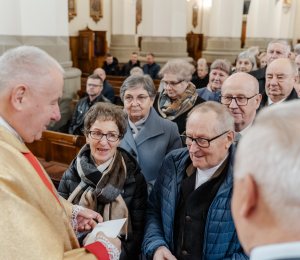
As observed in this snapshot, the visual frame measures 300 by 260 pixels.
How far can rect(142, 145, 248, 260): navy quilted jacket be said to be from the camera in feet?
5.78

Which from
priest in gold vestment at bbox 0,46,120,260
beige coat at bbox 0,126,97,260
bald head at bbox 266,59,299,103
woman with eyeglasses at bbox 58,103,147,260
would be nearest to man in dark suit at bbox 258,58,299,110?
bald head at bbox 266,59,299,103

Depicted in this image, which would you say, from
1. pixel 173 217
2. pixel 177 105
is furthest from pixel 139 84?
pixel 173 217

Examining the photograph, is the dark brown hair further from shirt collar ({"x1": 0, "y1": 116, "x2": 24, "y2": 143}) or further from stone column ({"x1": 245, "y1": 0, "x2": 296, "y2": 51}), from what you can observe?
stone column ({"x1": 245, "y1": 0, "x2": 296, "y2": 51})

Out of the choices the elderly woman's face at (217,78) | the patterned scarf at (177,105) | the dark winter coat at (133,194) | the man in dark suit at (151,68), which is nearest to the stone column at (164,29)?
the man in dark suit at (151,68)

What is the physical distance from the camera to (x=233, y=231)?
5.88 ft

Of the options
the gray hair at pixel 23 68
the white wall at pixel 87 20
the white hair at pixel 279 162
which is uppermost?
the white wall at pixel 87 20

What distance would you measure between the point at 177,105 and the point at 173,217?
157cm

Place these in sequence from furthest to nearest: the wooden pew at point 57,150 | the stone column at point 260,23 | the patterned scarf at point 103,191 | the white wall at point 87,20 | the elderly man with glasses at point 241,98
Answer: the stone column at point 260,23 < the white wall at point 87,20 < the wooden pew at point 57,150 < the elderly man with glasses at point 241,98 < the patterned scarf at point 103,191

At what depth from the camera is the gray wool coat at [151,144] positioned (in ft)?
8.63

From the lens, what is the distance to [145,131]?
2.68 m

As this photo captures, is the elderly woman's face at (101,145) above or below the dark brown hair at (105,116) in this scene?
below

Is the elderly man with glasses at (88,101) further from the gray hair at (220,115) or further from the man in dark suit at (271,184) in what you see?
the man in dark suit at (271,184)

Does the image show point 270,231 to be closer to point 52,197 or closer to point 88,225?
point 52,197

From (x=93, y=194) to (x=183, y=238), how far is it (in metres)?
0.62
